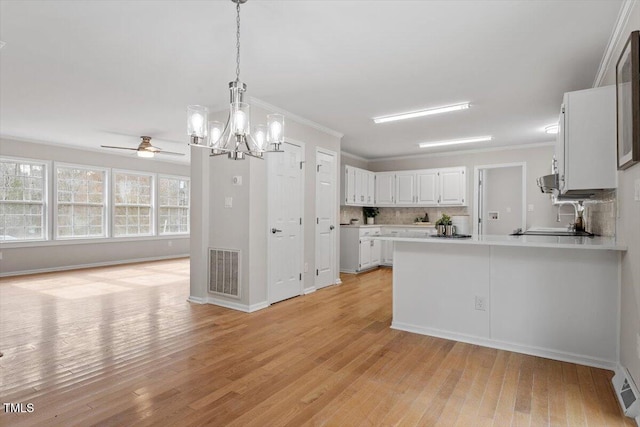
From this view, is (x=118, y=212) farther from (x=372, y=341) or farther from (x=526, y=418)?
(x=526, y=418)

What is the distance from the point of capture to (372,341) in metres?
3.10

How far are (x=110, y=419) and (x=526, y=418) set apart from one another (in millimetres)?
2333

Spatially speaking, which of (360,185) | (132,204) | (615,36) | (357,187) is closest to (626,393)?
(615,36)

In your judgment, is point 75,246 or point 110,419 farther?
point 75,246

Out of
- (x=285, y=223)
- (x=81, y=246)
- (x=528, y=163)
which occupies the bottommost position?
(x=81, y=246)

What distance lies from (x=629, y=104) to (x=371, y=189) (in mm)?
5790

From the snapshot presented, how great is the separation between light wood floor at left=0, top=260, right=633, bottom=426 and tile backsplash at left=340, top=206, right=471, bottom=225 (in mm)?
3656

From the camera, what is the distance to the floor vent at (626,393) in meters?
1.93

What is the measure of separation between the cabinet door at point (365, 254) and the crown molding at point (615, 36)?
4.27 m

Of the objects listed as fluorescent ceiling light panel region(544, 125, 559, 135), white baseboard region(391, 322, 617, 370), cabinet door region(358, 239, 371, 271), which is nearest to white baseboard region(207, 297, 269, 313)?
white baseboard region(391, 322, 617, 370)

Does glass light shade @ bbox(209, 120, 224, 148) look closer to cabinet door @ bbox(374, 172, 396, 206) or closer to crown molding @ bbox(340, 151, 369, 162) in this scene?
crown molding @ bbox(340, 151, 369, 162)

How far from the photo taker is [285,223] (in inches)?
181

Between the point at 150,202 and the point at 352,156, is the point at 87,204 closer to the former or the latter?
the point at 150,202

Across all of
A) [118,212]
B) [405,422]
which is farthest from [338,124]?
[118,212]
